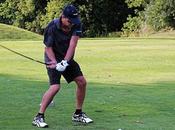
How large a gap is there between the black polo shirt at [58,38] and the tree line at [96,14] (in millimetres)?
51352

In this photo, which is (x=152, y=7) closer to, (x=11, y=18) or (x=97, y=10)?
(x=97, y=10)

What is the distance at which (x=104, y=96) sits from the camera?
11.9 metres

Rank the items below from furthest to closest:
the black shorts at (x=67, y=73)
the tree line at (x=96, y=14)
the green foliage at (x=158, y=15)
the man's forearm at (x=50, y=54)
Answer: the tree line at (x=96, y=14) → the green foliage at (x=158, y=15) → the black shorts at (x=67, y=73) → the man's forearm at (x=50, y=54)

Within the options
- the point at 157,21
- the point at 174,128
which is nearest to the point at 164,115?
the point at 174,128

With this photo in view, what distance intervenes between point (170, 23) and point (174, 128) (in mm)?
51534

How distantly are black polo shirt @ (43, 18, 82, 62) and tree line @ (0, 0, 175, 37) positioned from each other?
2022 inches

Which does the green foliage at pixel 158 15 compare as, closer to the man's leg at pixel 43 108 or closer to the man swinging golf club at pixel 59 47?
the man swinging golf club at pixel 59 47

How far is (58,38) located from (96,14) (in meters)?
64.4

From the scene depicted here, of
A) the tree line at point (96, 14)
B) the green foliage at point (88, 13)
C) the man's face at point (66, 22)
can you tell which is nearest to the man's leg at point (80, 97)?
the man's face at point (66, 22)

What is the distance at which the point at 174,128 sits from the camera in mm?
8125

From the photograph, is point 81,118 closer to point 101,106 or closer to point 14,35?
point 101,106

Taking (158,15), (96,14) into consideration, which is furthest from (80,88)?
(96,14)

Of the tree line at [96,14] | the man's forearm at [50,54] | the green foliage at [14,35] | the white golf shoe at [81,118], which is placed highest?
the tree line at [96,14]

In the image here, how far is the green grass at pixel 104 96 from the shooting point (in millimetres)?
8656
